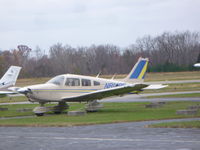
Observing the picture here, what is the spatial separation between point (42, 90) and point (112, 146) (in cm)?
1453

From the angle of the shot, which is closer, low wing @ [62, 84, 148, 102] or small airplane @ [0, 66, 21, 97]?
low wing @ [62, 84, 148, 102]

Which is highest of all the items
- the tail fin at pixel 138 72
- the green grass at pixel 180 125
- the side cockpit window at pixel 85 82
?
the tail fin at pixel 138 72

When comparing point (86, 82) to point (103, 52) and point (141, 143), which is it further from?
point (103, 52)

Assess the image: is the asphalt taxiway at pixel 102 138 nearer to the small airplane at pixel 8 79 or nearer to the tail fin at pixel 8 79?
the small airplane at pixel 8 79

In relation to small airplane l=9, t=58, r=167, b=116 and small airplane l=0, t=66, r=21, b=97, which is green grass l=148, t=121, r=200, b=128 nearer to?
small airplane l=9, t=58, r=167, b=116

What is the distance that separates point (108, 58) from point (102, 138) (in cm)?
9694

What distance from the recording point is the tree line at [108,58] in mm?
93312

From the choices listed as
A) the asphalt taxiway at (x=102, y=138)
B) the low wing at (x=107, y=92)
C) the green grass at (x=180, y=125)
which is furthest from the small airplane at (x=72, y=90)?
the green grass at (x=180, y=125)

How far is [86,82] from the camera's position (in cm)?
2873

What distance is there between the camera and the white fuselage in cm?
2761

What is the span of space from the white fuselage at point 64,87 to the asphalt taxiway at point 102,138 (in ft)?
25.2

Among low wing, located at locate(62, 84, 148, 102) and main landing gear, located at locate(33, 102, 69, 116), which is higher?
low wing, located at locate(62, 84, 148, 102)

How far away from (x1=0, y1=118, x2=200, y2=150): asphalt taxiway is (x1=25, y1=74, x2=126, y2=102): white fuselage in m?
7.69

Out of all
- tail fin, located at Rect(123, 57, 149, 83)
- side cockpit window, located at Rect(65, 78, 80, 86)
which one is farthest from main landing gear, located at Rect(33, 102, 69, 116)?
tail fin, located at Rect(123, 57, 149, 83)
